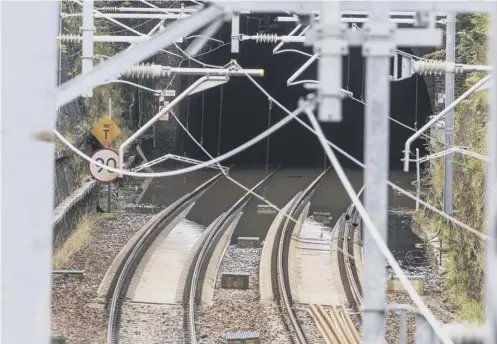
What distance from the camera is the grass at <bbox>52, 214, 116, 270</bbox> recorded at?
7.79m

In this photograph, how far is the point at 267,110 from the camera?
18688mm

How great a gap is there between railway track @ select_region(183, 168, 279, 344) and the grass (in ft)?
4.27

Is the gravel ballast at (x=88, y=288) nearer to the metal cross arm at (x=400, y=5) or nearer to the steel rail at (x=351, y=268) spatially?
the steel rail at (x=351, y=268)

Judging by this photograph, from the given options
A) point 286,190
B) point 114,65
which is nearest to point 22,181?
point 114,65

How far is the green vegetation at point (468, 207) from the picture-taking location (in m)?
6.48

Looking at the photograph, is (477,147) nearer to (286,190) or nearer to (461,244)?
(461,244)

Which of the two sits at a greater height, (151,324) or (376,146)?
(376,146)

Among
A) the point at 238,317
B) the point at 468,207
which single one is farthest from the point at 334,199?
the point at 238,317

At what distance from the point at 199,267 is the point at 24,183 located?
20.9ft

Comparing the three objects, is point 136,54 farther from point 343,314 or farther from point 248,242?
point 248,242

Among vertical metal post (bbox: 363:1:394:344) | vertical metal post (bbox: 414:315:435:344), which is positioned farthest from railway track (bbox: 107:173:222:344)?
vertical metal post (bbox: 363:1:394:344)

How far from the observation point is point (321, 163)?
18203mm

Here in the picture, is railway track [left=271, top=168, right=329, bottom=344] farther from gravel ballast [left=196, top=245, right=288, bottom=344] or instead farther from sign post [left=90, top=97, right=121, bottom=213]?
sign post [left=90, top=97, right=121, bottom=213]

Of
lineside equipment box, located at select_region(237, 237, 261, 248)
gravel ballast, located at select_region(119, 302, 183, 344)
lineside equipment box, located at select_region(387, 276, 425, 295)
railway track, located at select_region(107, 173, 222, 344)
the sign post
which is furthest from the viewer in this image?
lineside equipment box, located at select_region(237, 237, 261, 248)
